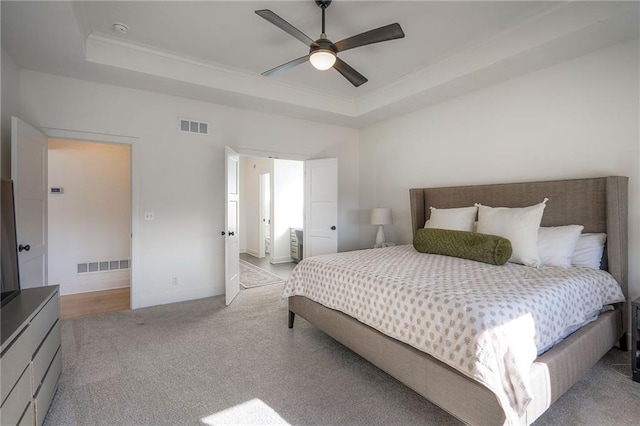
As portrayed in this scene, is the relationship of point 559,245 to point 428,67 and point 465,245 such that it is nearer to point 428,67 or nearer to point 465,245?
point 465,245

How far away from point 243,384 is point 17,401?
1202 millimetres

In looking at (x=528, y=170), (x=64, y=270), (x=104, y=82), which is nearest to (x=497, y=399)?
(x=528, y=170)

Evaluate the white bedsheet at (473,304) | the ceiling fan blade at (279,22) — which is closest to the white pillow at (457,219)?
the white bedsheet at (473,304)

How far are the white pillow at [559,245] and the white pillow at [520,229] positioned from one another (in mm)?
70

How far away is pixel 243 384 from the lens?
84.1 inches

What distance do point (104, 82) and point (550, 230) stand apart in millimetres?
5024

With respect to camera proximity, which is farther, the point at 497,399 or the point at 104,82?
the point at 104,82

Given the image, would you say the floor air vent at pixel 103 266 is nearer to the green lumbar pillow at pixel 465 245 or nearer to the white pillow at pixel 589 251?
the green lumbar pillow at pixel 465 245

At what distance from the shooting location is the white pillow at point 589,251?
2596mm

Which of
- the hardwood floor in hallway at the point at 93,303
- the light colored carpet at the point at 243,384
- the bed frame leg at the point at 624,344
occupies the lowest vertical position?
the light colored carpet at the point at 243,384

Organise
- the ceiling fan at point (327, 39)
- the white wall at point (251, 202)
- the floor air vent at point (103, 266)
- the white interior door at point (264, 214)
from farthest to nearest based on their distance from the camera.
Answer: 1. the white wall at point (251, 202)
2. the white interior door at point (264, 214)
3. the floor air vent at point (103, 266)
4. the ceiling fan at point (327, 39)

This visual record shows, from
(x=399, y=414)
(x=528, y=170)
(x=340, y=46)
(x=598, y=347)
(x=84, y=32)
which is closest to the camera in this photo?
(x=399, y=414)

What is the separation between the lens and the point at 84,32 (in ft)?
9.03

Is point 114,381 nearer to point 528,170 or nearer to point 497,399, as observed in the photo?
point 497,399
